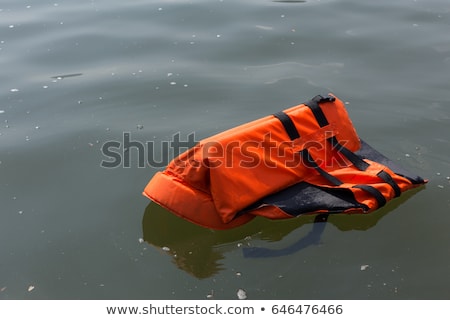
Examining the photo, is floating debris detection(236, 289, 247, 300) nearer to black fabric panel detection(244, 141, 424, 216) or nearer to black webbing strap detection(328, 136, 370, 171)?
black fabric panel detection(244, 141, 424, 216)

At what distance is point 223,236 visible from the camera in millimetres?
3275

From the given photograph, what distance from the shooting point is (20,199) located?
3766 millimetres

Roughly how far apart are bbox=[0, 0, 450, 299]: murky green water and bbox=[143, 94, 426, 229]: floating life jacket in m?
0.17

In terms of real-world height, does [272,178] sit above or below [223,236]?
above

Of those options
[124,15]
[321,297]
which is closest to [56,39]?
[124,15]

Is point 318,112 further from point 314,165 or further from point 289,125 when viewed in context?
point 314,165

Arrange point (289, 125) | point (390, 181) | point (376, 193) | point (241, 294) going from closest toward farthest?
1. point (241, 294)
2. point (376, 193)
3. point (390, 181)
4. point (289, 125)

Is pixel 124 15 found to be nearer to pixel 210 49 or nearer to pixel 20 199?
pixel 210 49

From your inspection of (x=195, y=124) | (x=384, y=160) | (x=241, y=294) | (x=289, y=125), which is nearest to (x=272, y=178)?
(x=289, y=125)

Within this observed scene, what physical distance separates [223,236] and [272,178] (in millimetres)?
515

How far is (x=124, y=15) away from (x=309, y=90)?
3.19 meters

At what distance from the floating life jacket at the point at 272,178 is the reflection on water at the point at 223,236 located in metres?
0.09

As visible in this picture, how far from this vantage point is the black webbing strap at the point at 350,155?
359 cm

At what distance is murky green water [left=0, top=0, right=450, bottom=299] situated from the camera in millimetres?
3057
